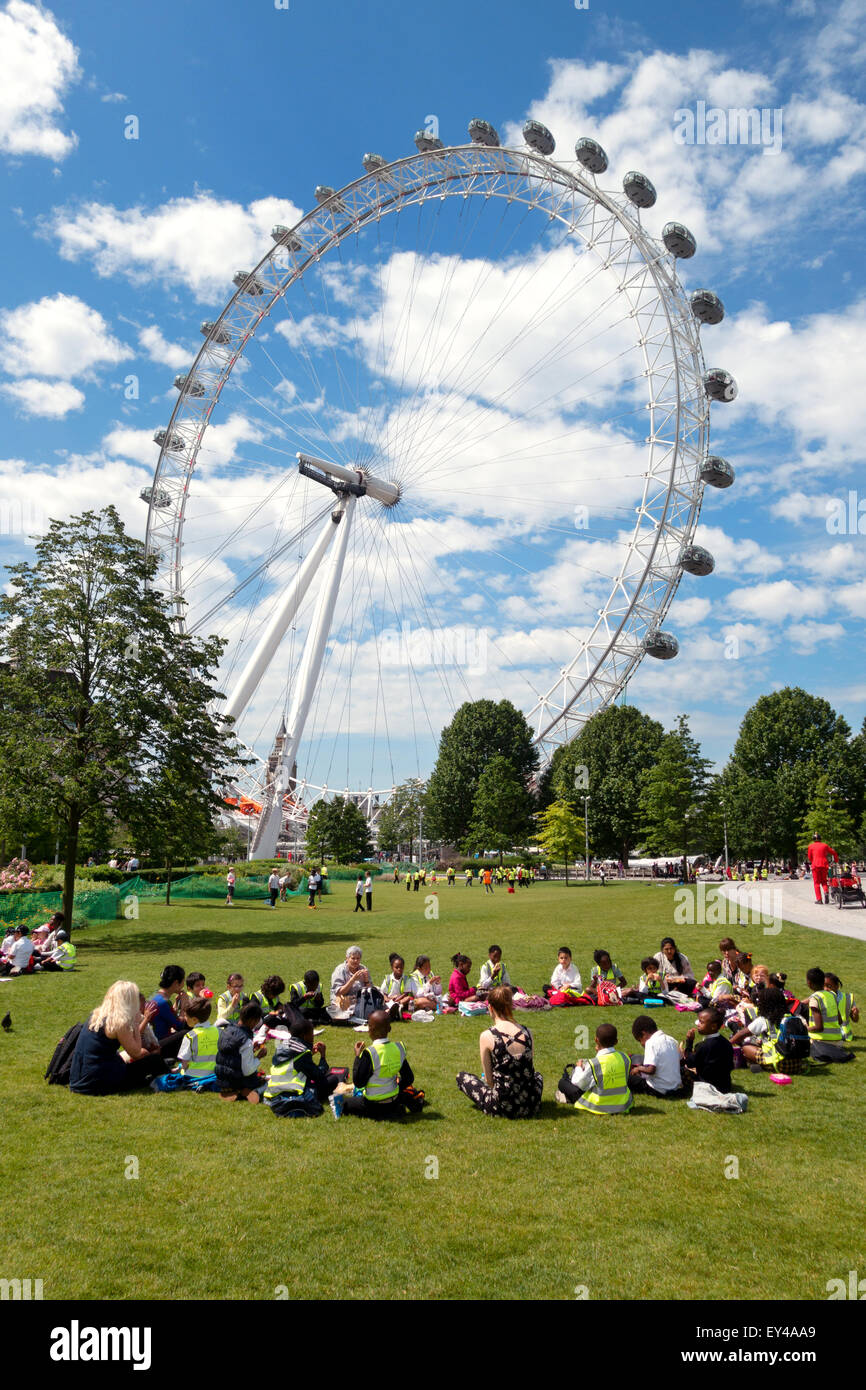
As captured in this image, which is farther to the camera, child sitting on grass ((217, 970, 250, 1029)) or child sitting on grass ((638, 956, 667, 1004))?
child sitting on grass ((638, 956, 667, 1004))

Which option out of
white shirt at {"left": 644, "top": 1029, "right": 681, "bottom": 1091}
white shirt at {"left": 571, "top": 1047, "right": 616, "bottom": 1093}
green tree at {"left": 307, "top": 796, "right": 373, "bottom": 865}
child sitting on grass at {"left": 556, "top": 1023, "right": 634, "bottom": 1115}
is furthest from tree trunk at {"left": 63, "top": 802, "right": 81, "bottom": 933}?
green tree at {"left": 307, "top": 796, "right": 373, "bottom": 865}

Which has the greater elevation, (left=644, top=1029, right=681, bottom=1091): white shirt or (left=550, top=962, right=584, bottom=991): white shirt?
(left=644, top=1029, right=681, bottom=1091): white shirt

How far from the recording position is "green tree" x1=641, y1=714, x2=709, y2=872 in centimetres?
4919

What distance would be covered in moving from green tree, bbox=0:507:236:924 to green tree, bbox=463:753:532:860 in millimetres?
46956

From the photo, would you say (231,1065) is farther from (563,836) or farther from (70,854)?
(563,836)

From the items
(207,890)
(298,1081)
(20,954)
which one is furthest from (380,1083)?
(207,890)

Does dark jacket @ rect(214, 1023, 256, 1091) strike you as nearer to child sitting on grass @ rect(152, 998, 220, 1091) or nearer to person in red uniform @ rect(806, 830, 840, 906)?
child sitting on grass @ rect(152, 998, 220, 1091)

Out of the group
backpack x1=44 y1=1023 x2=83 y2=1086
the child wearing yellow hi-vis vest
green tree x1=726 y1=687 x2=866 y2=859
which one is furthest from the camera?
green tree x1=726 y1=687 x2=866 y2=859

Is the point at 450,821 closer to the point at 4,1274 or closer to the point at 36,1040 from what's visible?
the point at 36,1040

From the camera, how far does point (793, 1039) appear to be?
9.80 meters

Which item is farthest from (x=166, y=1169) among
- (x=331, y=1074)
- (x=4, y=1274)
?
(x=331, y=1074)

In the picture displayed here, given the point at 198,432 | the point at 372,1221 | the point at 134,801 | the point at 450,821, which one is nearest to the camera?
the point at 372,1221
